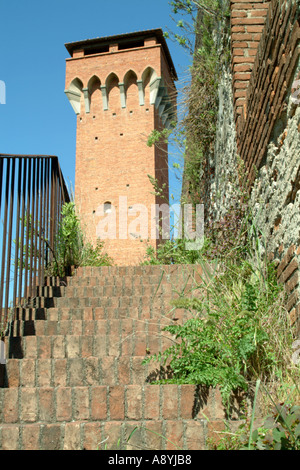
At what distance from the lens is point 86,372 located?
285 centimetres

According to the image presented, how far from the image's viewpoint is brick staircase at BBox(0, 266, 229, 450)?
228cm

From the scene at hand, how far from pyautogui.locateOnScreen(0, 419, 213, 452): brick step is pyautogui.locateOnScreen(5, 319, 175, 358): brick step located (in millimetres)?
803

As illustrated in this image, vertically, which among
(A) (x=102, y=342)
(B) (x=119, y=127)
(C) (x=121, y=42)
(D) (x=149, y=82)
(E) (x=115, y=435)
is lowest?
(E) (x=115, y=435)

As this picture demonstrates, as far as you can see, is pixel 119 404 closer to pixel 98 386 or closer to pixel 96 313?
pixel 98 386

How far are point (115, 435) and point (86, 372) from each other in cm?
63

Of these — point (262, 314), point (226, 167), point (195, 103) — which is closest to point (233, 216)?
point (226, 167)

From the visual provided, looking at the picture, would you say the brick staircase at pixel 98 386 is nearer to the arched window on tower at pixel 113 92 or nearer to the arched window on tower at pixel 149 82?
the arched window on tower at pixel 149 82

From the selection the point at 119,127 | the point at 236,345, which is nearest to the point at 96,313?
the point at 236,345

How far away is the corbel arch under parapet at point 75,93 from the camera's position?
1991 cm

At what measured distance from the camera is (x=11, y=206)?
13.2ft

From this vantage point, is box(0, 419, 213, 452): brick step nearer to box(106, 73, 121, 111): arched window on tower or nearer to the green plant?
the green plant
